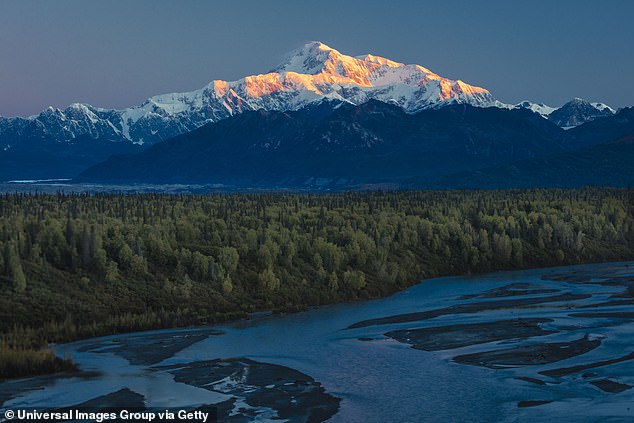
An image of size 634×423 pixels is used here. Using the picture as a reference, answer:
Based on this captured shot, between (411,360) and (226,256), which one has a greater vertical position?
(226,256)

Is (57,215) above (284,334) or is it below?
above

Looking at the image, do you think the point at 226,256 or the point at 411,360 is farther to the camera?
the point at 226,256

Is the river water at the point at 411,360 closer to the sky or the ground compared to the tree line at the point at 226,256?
closer to the ground

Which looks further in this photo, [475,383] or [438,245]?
[438,245]

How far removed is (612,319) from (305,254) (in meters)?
49.6

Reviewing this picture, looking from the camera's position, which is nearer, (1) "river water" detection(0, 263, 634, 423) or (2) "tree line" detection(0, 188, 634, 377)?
(1) "river water" detection(0, 263, 634, 423)

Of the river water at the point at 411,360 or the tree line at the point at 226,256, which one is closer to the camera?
the river water at the point at 411,360

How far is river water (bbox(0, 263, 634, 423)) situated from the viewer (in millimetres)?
61000

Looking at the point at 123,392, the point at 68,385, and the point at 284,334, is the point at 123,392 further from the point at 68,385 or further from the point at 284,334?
the point at 284,334

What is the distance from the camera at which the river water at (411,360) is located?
61.0 metres

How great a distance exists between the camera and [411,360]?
78.2 meters

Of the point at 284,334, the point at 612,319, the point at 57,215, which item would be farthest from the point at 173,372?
the point at 57,215

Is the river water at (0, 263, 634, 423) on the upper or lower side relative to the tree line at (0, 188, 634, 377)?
lower

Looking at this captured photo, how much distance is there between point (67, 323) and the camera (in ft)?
305
